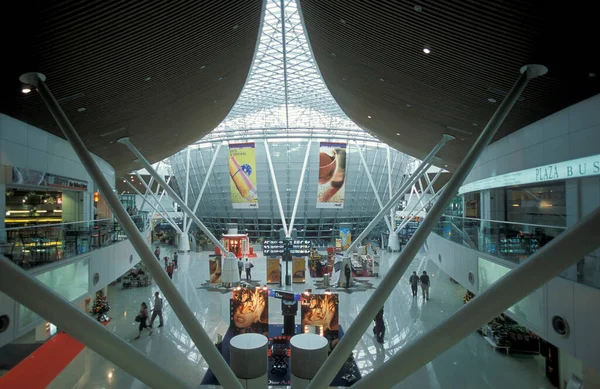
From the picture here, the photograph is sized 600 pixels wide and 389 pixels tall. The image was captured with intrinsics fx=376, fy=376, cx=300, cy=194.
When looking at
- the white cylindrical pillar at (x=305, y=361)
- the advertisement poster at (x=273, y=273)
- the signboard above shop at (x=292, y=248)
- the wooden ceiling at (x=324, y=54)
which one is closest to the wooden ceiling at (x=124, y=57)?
the wooden ceiling at (x=324, y=54)

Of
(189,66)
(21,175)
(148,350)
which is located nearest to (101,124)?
(21,175)

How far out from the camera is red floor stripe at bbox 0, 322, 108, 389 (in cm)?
1259

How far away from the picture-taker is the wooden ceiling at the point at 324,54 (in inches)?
307

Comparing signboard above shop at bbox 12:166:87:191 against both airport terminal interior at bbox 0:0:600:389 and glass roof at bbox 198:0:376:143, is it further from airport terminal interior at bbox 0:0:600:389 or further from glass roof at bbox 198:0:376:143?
glass roof at bbox 198:0:376:143

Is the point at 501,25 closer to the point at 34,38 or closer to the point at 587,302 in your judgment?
the point at 587,302

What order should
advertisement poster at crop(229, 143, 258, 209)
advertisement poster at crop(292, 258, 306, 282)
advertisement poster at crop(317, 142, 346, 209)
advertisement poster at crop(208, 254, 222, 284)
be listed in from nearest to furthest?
advertisement poster at crop(208, 254, 222, 284) → advertisement poster at crop(292, 258, 306, 282) → advertisement poster at crop(317, 142, 346, 209) → advertisement poster at crop(229, 143, 258, 209)

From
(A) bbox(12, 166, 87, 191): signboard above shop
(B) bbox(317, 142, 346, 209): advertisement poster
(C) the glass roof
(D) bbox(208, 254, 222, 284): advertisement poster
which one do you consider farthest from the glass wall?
(B) bbox(317, 142, 346, 209): advertisement poster

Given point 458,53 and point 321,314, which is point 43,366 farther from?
point 458,53

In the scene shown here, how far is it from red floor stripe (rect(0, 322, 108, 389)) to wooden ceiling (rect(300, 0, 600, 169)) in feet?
50.0

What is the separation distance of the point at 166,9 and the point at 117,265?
13389 mm

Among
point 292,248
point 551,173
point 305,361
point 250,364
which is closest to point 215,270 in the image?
point 292,248

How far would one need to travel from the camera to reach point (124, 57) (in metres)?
10.3

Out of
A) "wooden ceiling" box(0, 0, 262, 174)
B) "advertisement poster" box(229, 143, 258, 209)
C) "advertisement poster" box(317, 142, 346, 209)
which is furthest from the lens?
"advertisement poster" box(229, 143, 258, 209)

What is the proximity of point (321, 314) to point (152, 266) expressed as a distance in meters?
9.18
